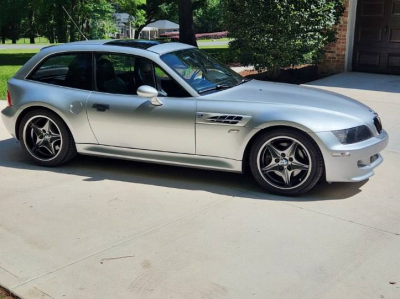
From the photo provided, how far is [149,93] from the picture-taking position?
214 inches

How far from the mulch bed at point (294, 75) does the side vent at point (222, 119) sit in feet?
25.3

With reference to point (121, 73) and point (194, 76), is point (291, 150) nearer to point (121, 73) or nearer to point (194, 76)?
point (194, 76)

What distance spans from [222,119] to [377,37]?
381 inches

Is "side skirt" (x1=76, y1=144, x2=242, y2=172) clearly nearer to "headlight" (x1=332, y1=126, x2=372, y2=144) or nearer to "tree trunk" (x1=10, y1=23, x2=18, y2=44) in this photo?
"headlight" (x1=332, y1=126, x2=372, y2=144)

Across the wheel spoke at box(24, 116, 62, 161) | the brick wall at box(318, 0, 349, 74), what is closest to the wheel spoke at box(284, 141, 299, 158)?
the wheel spoke at box(24, 116, 62, 161)

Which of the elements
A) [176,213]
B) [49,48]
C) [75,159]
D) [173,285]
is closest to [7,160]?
[75,159]

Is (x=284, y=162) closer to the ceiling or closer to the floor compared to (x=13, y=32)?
closer to the floor

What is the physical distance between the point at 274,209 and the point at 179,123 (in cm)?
136

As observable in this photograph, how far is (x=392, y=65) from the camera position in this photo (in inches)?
523

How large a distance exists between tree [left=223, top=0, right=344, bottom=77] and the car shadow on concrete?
6.50 m

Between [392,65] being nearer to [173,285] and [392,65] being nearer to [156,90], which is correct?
[156,90]

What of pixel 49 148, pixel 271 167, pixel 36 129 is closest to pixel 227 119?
pixel 271 167

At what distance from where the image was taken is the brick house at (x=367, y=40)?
1313 cm

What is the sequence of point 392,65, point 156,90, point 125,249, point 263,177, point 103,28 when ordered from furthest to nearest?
point 103,28
point 392,65
point 156,90
point 263,177
point 125,249
